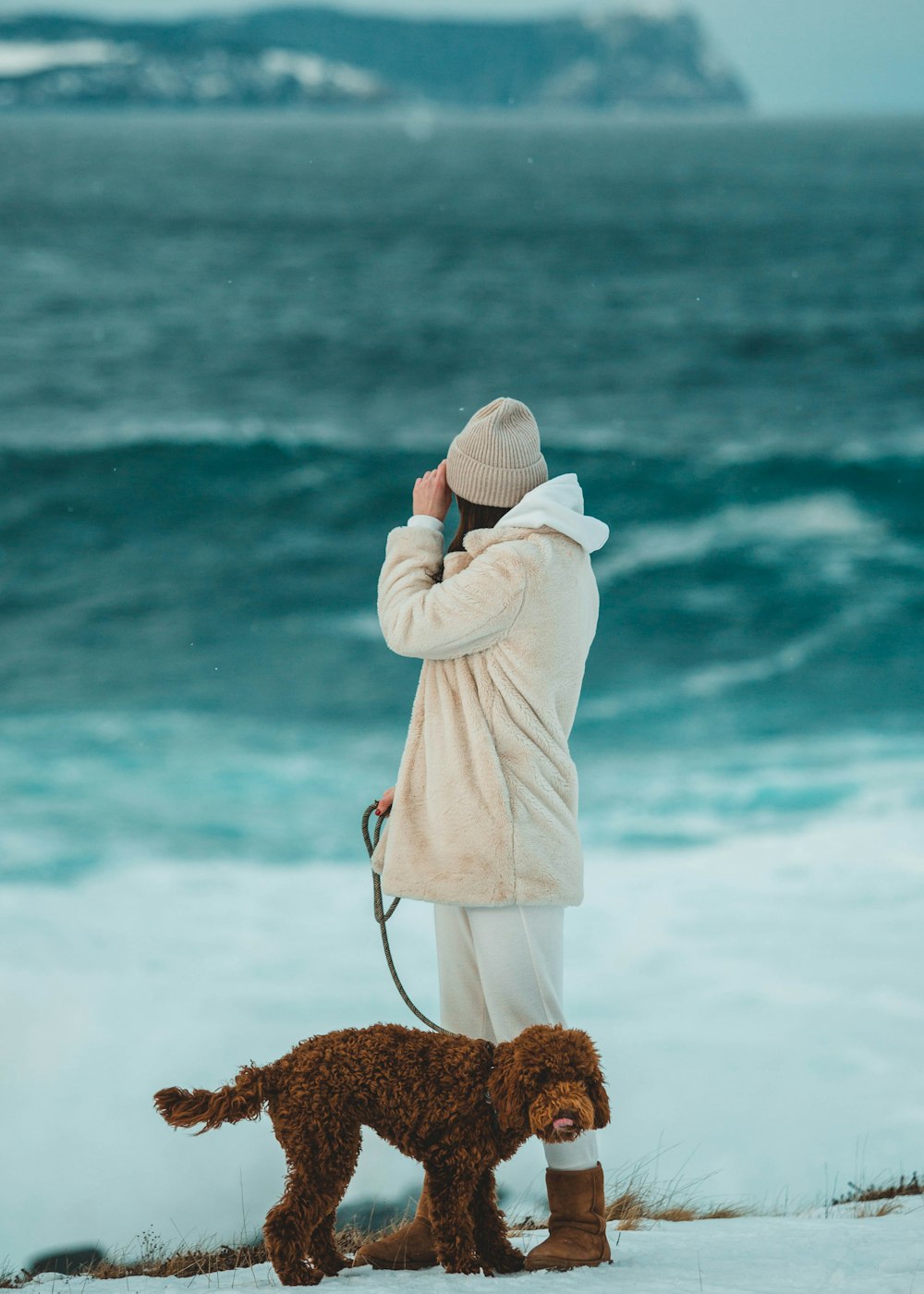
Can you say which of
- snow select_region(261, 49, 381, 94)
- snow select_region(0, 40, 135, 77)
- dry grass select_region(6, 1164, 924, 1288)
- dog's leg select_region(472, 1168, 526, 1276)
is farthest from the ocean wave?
snow select_region(261, 49, 381, 94)

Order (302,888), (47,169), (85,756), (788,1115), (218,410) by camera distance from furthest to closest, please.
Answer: (47,169)
(218,410)
(85,756)
(302,888)
(788,1115)

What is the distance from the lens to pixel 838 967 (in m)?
7.53

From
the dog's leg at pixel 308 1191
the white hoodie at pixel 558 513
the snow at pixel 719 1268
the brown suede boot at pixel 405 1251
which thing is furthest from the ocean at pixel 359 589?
the white hoodie at pixel 558 513

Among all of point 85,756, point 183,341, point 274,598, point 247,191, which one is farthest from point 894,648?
point 247,191

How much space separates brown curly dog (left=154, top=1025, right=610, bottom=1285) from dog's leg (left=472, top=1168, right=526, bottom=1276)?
72 millimetres

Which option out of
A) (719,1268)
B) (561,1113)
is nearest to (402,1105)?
(561,1113)

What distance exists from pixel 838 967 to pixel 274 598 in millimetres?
9433

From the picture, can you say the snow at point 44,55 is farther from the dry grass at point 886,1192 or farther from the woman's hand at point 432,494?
the dry grass at point 886,1192

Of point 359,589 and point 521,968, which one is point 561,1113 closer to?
point 521,968

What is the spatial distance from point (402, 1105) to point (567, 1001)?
207 inches

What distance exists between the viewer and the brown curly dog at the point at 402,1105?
2293 millimetres

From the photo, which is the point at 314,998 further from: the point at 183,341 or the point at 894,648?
the point at 183,341

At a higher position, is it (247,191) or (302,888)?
(247,191)

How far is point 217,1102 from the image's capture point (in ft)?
7.55
